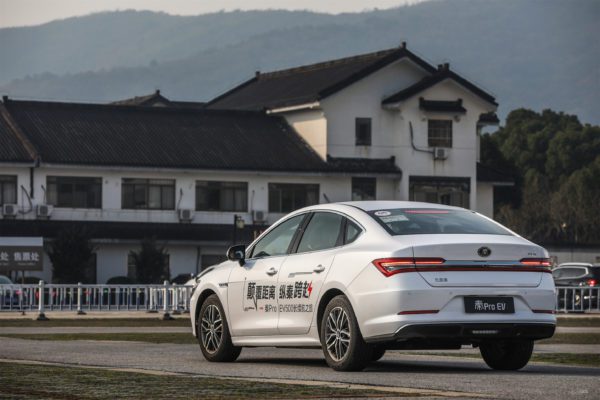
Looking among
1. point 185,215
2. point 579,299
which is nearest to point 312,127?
point 185,215

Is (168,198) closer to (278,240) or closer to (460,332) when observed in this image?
(278,240)

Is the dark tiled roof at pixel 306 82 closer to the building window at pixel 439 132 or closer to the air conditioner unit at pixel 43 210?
the building window at pixel 439 132

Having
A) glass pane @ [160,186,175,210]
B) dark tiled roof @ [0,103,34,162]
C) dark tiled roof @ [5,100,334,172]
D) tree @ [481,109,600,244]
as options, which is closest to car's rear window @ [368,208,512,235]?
dark tiled roof @ [0,103,34,162]

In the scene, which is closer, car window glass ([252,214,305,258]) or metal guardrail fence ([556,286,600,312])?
car window glass ([252,214,305,258])

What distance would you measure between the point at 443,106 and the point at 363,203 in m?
54.0

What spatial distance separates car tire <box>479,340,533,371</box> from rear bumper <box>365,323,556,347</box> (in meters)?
0.54

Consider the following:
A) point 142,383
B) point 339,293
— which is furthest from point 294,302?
point 142,383

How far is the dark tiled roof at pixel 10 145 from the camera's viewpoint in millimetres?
61344

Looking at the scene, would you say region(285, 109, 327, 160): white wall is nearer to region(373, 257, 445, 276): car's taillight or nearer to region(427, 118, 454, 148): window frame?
region(427, 118, 454, 148): window frame

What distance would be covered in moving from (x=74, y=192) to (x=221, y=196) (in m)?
6.58

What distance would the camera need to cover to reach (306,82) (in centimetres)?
7312

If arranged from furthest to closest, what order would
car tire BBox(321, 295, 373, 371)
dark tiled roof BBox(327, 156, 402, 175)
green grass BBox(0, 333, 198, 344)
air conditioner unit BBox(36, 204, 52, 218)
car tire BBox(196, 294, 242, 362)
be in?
dark tiled roof BBox(327, 156, 402, 175), air conditioner unit BBox(36, 204, 52, 218), green grass BBox(0, 333, 198, 344), car tire BBox(196, 294, 242, 362), car tire BBox(321, 295, 373, 371)

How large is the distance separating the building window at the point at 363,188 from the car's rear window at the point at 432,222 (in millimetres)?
53368

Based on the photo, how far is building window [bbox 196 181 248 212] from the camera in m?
66.4
